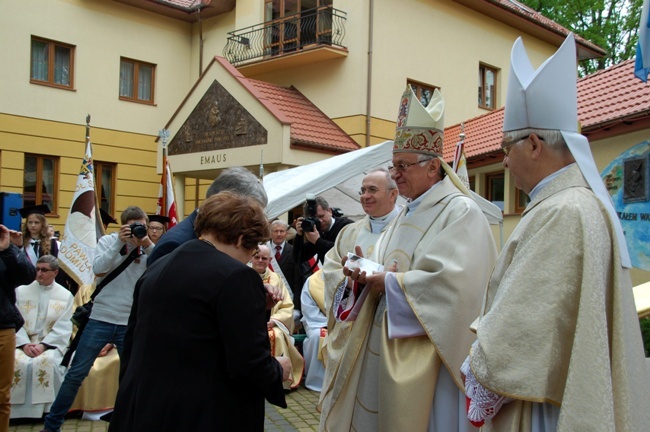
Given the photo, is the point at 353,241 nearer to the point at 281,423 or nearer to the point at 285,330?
the point at 281,423

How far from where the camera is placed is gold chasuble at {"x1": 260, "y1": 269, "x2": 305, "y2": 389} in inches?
281

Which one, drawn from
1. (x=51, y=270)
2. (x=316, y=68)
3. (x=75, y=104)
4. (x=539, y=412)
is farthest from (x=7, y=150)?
(x=539, y=412)

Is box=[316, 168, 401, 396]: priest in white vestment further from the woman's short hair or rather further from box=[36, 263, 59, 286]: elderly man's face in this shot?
box=[36, 263, 59, 286]: elderly man's face

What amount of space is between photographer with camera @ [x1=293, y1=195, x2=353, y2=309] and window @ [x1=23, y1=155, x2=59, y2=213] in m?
12.1

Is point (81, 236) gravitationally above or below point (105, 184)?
below

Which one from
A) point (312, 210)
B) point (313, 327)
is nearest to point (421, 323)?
point (312, 210)

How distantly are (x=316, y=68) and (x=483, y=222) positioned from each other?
1495 centimetres

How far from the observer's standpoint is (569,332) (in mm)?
2139

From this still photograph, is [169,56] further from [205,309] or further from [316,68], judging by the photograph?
[205,309]

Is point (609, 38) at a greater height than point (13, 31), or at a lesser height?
greater

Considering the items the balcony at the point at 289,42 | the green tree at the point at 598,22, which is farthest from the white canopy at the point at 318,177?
the green tree at the point at 598,22

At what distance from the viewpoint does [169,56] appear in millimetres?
19953

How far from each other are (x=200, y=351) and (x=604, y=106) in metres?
11.6

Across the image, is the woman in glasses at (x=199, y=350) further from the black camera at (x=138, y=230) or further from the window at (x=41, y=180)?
the window at (x=41, y=180)
